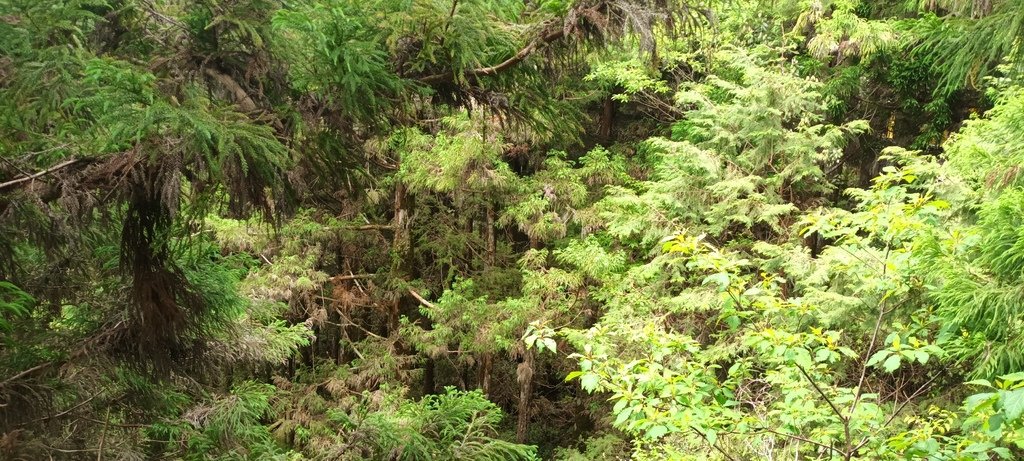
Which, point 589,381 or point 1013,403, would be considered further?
point 589,381

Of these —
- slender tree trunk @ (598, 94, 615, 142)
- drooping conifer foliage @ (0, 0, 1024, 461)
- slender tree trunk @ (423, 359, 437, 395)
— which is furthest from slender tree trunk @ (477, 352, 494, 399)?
slender tree trunk @ (598, 94, 615, 142)

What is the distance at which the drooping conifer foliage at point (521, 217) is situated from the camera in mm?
2465

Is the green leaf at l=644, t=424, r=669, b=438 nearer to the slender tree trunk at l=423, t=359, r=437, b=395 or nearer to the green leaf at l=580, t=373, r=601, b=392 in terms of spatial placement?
the green leaf at l=580, t=373, r=601, b=392

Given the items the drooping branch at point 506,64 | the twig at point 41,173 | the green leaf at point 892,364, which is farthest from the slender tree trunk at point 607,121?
the twig at point 41,173

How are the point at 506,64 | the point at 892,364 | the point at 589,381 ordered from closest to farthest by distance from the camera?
the point at 892,364 → the point at 589,381 → the point at 506,64

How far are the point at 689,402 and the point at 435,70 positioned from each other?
1741 millimetres

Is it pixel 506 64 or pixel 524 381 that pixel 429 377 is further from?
pixel 506 64

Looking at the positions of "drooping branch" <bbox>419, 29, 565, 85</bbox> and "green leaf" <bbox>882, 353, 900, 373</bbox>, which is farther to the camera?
"drooping branch" <bbox>419, 29, 565, 85</bbox>

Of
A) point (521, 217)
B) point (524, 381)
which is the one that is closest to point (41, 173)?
point (521, 217)

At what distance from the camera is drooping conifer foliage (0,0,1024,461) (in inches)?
97.0

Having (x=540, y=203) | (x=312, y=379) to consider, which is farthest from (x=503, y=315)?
(x=312, y=379)

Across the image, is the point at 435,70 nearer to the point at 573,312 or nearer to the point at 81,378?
the point at 81,378

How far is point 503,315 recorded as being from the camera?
877 centimetres

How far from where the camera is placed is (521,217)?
8.78m
